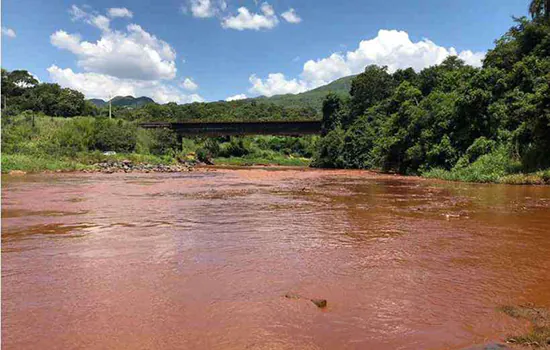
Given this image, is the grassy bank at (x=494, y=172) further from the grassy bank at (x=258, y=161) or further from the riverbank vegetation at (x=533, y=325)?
the grassy bank at (x=258, y=161)

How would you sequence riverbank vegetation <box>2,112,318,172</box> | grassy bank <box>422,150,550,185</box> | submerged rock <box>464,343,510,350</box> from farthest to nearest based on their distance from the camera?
1. riverbank vegetation <box>2,112,318,172</box>
2. grassy bank <box>422,150,550,185</box>
3. submerged rock <box>464,343,510,350</box>

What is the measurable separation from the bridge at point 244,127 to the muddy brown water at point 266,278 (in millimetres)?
53429

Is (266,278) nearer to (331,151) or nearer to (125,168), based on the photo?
(125,168)

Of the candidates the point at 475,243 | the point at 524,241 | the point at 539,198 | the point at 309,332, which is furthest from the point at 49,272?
the point at 539,198

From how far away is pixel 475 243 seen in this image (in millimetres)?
9141

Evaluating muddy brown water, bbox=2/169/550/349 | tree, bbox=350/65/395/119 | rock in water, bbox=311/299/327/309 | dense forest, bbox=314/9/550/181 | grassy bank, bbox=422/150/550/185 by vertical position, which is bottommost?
muddy brown water, bbox=2/169/550/349

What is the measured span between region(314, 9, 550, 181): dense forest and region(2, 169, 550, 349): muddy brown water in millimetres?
15030

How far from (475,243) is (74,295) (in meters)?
7.65

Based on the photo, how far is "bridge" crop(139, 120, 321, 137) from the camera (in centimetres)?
6638

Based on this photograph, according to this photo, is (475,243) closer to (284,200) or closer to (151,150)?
(284,200)

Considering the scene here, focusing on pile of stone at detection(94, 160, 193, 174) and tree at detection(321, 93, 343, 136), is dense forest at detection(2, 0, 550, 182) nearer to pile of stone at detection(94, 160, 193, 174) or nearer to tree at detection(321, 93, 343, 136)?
tree at detection(321, 93, 343, 136)

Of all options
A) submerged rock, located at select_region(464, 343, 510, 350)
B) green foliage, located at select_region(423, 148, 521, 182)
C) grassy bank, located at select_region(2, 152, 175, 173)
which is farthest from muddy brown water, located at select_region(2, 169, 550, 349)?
grassy bank, located at select_region(2, 152, 175, 173)

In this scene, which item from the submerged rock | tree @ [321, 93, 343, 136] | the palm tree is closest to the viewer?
the submerged rock

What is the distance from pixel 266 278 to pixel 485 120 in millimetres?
31606
